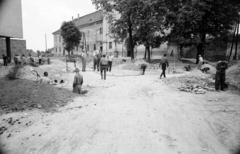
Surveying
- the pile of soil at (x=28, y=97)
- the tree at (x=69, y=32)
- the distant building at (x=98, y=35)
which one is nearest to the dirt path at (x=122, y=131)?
the pile of soil at (x=28, y=97)

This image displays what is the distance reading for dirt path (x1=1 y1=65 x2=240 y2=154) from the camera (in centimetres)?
417

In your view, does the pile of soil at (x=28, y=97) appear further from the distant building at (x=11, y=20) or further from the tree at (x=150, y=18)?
the tree at (x=150, y=18)

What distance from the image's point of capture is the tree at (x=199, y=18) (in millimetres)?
20480

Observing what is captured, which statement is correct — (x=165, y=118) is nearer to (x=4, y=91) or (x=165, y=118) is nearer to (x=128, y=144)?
(x=128, y=144)

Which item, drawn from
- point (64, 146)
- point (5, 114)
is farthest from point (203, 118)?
point (5, 114)

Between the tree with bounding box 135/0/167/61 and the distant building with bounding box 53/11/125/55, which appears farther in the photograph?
the distant building with bounding box 53/11/125/55

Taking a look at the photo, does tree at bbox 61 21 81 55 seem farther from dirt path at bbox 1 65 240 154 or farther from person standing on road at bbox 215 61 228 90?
dirt path at bbox 1 65 240 154

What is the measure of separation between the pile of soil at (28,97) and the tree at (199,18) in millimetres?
16556

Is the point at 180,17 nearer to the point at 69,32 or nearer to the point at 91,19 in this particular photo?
the point at 69,32

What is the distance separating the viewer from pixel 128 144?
425 cm

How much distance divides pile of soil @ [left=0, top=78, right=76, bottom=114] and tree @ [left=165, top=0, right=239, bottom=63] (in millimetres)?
16556

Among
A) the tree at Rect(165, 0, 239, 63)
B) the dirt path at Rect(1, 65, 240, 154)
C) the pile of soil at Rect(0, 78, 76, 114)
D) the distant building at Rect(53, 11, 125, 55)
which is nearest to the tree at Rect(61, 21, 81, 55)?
the distant building at Rect(53, 11, 125, 55)

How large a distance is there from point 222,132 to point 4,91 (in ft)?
27.6

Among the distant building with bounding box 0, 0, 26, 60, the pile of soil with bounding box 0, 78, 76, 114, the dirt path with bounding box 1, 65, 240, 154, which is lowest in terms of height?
the dirt path with bounding box 1, 65, 240, 154
